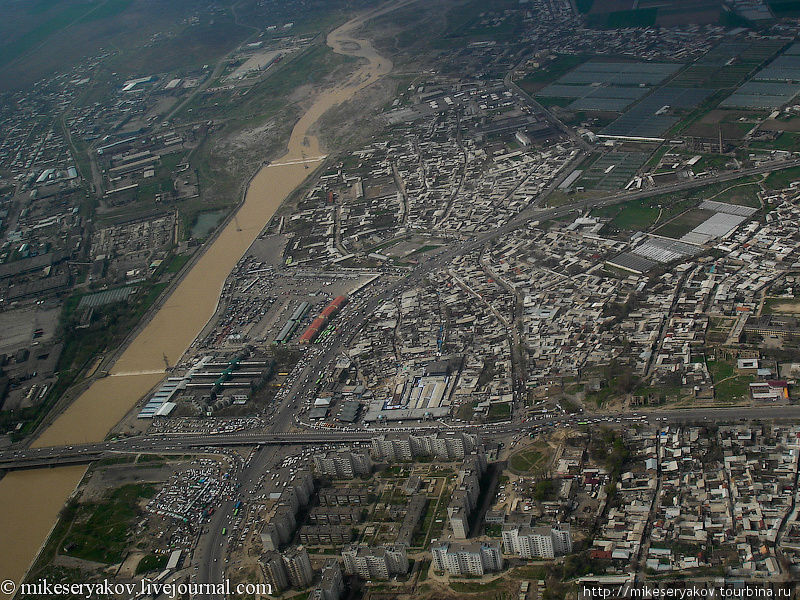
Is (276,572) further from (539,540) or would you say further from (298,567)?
(539,540)

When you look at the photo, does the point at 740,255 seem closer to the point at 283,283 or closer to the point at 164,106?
the point at 283,283

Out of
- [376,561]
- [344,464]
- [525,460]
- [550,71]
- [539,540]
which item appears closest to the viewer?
[539,540]

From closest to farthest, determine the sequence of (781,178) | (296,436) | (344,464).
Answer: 1. (344,464)
2. (296,436)
3. (781,178)

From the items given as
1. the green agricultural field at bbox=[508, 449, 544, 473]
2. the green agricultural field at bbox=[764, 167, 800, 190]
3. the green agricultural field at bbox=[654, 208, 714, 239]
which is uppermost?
the green agricultural field at bbox=[508, 449, 544, 473]

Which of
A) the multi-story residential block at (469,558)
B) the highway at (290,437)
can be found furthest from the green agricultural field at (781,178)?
the multi-story residential block at (469,558)

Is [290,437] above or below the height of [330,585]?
below

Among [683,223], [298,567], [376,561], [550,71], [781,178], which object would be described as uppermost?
[298,567]

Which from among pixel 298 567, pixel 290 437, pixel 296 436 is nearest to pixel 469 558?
pixel 298 567

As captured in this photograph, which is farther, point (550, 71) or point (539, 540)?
point (550, 71)

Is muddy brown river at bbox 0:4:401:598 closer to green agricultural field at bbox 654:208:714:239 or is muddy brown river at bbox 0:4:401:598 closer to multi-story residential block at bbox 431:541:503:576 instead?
multi-story residential block at bbox 431:541:503:576

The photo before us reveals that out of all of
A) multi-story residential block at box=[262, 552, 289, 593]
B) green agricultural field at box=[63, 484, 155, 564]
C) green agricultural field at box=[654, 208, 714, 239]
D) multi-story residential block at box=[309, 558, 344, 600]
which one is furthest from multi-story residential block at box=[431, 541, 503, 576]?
green agricultural field at box=[654, 208, 714, 239]
